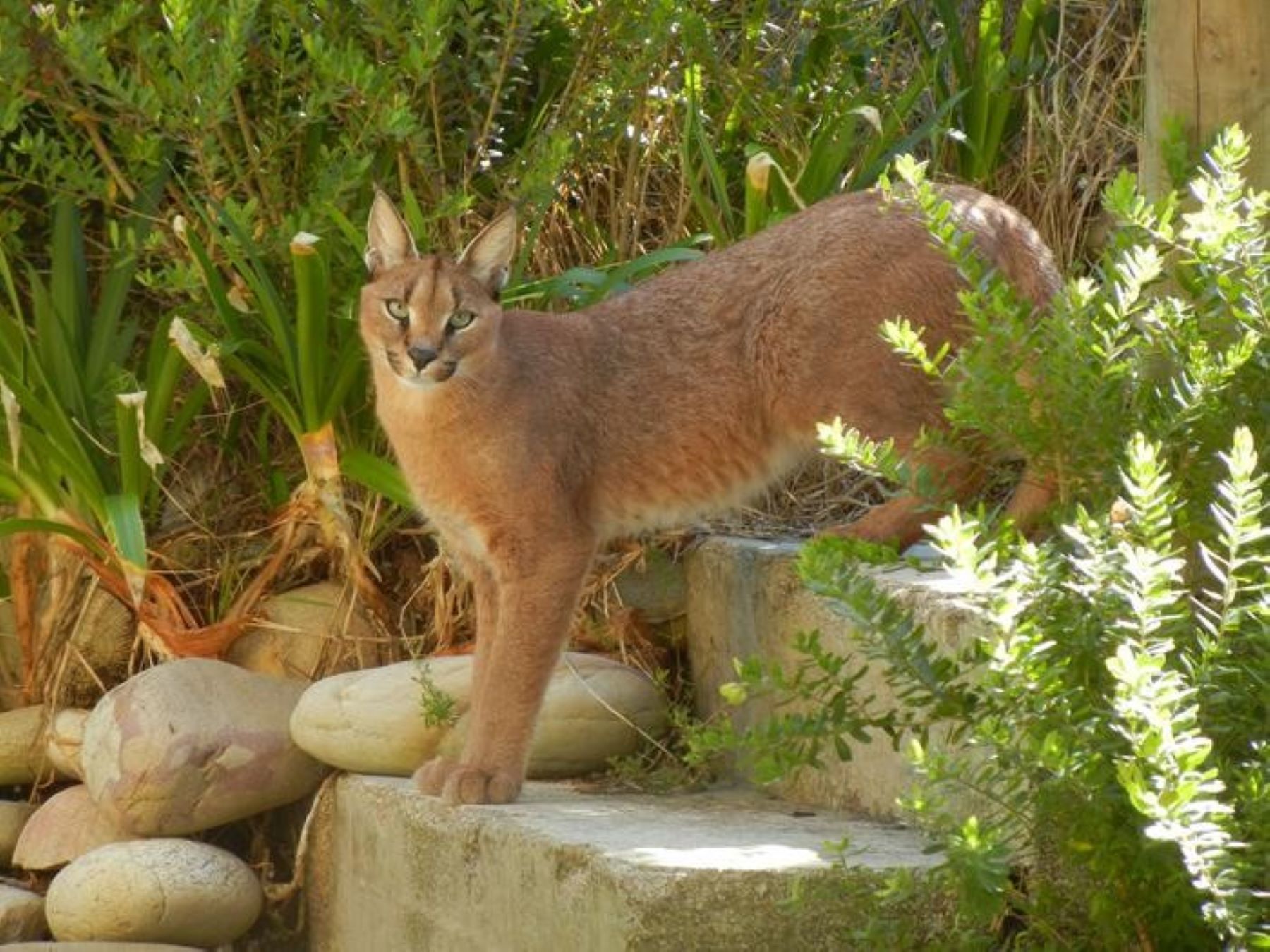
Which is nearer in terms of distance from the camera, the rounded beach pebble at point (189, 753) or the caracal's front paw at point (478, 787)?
the caracal's front paw at point (478, 787)

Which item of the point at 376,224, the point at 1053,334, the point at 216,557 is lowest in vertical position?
the point at 216,557

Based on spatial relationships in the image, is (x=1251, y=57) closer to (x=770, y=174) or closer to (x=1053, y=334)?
(x=1053, y=334)

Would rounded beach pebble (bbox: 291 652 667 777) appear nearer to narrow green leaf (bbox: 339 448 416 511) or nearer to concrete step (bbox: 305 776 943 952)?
concrete step (bbox: 305 776 943 952)

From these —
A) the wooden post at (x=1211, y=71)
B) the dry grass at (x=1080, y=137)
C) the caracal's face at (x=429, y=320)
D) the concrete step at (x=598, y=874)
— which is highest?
the dry grass at (x=1080, y=137)

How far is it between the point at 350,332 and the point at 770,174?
1284 mm

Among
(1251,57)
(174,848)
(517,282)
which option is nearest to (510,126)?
(517,282)

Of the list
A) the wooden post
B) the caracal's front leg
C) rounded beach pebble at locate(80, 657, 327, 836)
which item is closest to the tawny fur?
the caracal's front leg

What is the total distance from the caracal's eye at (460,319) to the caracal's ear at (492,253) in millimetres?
95

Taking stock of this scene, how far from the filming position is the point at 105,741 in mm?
5418

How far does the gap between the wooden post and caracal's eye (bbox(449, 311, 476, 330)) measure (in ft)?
5.89

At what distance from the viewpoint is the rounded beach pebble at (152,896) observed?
17.1 ft

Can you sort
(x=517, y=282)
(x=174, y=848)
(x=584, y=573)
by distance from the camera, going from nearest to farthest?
(x=584, y=573)
(x=174, y=848)
(x=517, y=282)

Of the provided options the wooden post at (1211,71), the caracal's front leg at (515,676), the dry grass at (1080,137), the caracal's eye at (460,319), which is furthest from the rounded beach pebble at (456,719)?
the wooden post at (1211,71)

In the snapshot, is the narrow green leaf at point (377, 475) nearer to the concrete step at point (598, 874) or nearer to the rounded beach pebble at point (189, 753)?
the rounded beach pebble at point (189, 753)
